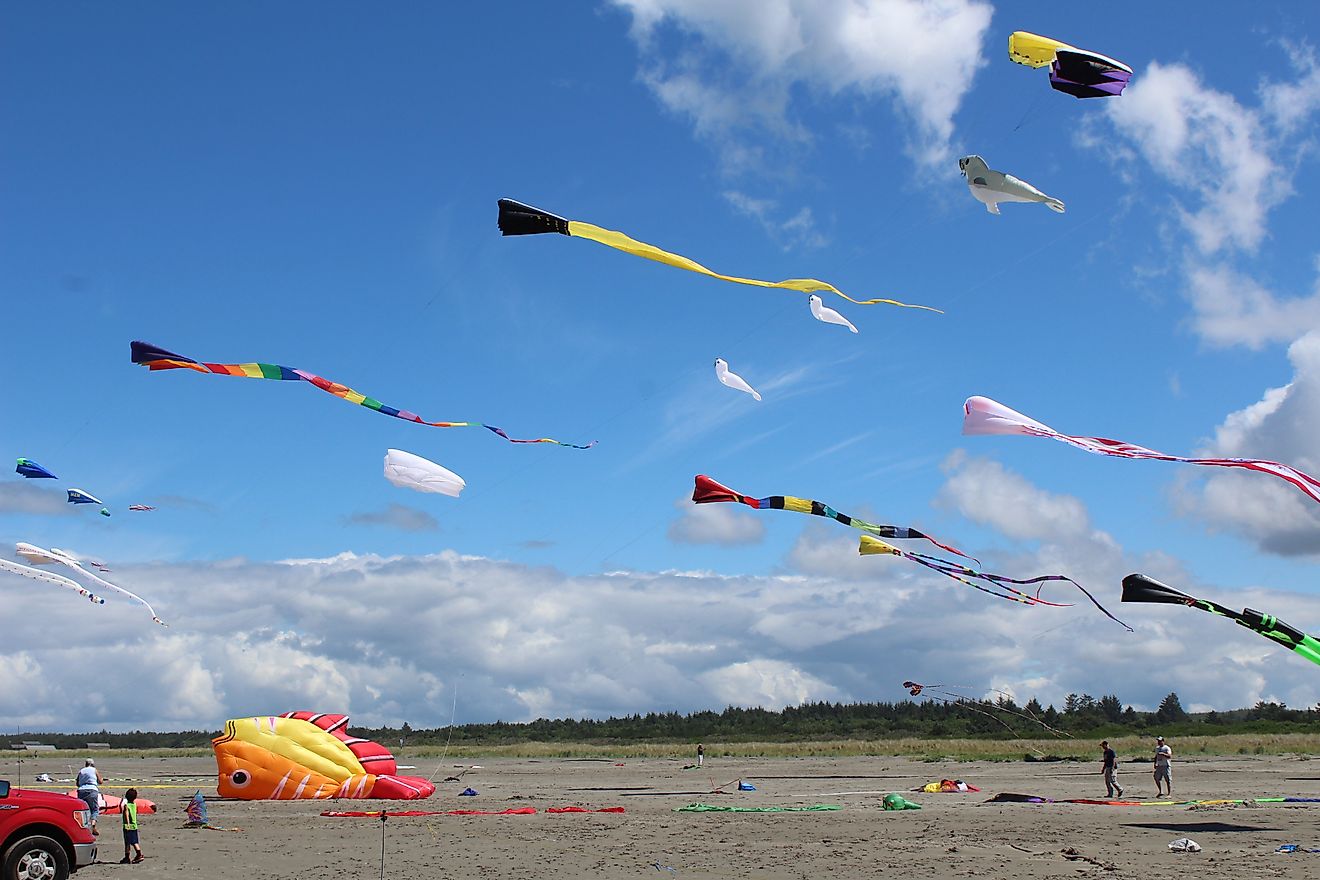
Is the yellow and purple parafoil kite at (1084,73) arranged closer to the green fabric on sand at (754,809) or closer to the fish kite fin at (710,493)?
the fish kite fin at (710,493)

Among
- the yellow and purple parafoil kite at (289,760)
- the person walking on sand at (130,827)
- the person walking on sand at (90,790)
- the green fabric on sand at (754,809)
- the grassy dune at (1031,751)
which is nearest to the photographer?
the person walking on sand at (130,827)

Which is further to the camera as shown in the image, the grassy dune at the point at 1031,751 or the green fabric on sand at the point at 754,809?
the grassy dune at the point at 1031,751

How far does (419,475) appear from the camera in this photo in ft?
70.2

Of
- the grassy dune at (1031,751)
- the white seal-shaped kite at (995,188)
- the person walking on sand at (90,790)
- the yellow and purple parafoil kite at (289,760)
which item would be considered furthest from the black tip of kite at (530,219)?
the grassy dune at (1031,751)

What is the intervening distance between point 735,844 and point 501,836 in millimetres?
4445

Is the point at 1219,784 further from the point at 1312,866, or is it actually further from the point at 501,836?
the point at 501,836

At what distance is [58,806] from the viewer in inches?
521

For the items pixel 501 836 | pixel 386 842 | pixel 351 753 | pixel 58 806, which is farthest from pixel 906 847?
pixel 351 753

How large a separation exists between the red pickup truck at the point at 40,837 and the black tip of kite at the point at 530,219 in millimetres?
8746

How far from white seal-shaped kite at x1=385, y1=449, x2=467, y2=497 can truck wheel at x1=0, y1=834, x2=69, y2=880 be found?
9.16 metres

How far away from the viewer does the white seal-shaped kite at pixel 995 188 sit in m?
14.7

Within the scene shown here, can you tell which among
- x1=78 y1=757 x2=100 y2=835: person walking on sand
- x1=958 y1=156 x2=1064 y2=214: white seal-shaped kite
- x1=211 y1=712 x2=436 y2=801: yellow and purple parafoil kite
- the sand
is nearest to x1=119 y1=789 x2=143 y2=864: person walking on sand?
the sand

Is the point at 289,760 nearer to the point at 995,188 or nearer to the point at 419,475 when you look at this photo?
the point at 419,475

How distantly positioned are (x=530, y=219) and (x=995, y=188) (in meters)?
6.33
